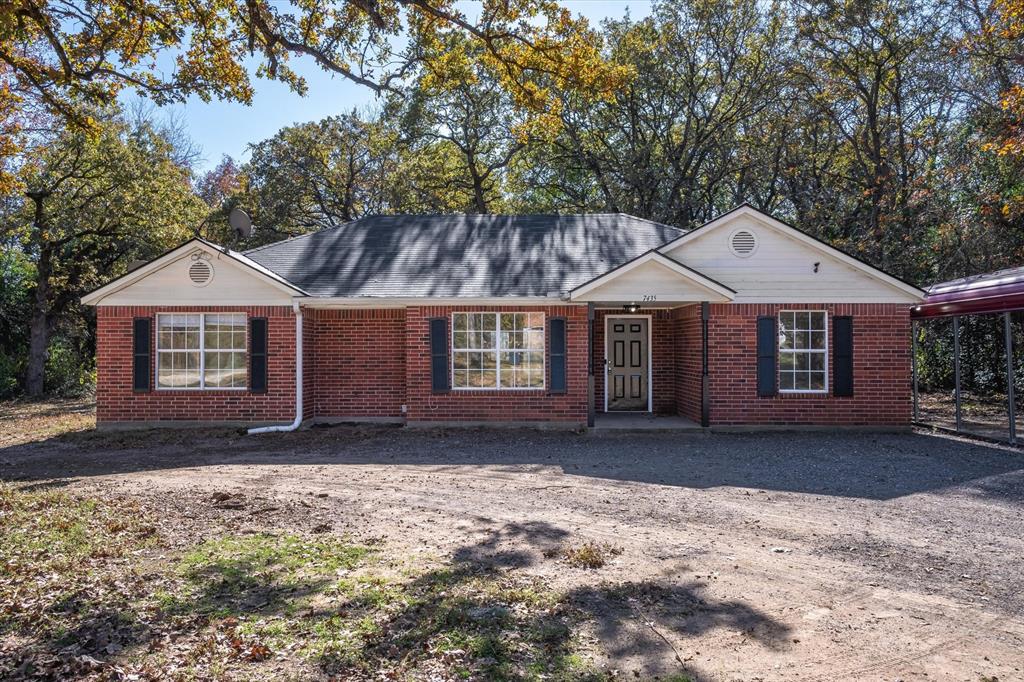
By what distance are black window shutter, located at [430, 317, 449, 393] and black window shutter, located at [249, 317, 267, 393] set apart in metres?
3.45

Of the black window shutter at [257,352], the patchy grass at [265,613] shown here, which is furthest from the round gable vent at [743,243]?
the patchy grass at [265,613]

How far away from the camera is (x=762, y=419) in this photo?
13.5 metres

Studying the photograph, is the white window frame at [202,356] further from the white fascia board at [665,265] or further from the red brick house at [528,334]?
the white fascia board at [665,265]

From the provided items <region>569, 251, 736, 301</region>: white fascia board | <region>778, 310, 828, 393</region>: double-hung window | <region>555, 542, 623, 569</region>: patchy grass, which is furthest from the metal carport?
<region>555, 542, 623, 569</region>: patchy grass

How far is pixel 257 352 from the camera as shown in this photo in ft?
44.9

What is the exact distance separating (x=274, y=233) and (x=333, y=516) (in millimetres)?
22724

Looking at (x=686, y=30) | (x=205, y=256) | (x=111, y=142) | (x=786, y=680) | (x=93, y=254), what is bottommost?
(x=786, y=680)

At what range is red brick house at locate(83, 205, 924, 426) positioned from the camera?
13406 mm

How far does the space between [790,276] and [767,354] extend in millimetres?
1660

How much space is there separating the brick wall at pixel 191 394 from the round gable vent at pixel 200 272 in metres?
0.69

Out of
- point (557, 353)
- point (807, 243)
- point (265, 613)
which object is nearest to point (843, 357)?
point (807, 243)

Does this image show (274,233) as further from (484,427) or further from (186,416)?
(484,427)

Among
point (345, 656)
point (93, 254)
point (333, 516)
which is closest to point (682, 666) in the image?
point (345, 656)

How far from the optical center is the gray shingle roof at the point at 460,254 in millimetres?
14023
